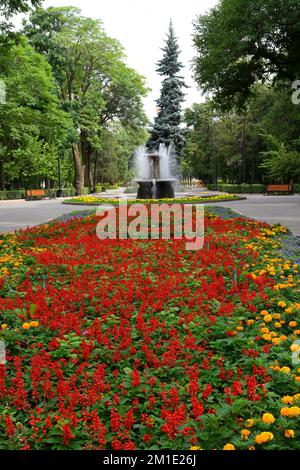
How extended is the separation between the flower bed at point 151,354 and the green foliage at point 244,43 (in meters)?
15.2

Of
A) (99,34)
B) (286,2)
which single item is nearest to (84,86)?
(99,34)

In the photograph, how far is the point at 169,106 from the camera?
161ft

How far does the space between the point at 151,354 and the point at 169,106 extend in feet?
157

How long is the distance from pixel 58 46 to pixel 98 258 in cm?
3510

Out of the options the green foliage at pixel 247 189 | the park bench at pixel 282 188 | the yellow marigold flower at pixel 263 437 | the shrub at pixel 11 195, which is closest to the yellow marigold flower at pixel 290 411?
the yellow marigold flower at pixel 263 437

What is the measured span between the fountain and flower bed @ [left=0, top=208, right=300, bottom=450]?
17.1 meters

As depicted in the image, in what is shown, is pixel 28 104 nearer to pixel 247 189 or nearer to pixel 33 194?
pixel 33 194

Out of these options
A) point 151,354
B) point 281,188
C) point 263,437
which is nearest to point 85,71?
point 281,188

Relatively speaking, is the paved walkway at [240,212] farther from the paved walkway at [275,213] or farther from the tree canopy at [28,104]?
the tree canopy at [28,104]

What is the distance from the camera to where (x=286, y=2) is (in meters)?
18.6

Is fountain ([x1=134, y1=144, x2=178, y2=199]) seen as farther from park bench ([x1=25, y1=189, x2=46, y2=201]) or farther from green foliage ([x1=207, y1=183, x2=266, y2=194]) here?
green foliage ([x1=207, y1=183, x2=266, y2=194])

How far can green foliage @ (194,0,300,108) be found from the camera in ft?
63.1

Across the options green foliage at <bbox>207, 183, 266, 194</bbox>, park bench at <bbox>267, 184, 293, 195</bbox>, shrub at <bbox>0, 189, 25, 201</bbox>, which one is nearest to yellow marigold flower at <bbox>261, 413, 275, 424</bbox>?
park bench at <bbox>267, 184, 293, 195</bbox>

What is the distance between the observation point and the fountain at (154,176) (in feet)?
79.8
